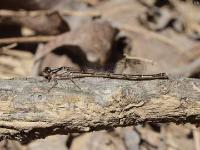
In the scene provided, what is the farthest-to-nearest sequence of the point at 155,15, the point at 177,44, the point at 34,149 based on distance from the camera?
the point at 155,15 < the point at 177,44 < the point at 34,149

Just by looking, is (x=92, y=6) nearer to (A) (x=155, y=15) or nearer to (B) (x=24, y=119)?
A: (A) (x=155, y=15)

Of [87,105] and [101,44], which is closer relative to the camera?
[87,105]

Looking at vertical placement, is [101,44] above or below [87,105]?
above

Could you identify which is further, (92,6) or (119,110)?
(92,6)

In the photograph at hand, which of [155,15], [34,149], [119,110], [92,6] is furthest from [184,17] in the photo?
[119,110]

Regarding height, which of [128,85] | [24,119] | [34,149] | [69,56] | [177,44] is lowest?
[34,149]
